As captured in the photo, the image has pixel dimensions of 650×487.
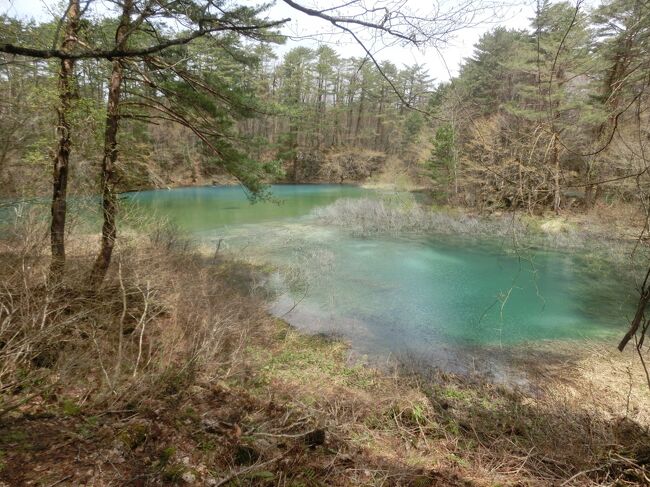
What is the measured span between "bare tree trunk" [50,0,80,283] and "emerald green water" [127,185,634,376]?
1.80 m

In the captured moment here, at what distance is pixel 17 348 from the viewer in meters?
2.60

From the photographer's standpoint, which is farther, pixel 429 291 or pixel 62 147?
pixel 429 291

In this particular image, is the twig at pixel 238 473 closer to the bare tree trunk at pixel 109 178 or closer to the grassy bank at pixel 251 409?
the grassy bank at pixel 251 409

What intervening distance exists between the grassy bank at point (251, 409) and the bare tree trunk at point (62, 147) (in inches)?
10.9

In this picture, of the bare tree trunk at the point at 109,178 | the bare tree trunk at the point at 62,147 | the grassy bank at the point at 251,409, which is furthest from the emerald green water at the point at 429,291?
the bare tree trunk at the point at 62,147

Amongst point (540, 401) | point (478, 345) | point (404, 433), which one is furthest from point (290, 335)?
point (540, 401)

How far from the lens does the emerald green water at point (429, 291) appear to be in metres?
6.71

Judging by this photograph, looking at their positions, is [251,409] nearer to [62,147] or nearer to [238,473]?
[238,473]

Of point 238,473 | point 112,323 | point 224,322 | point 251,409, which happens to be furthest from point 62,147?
point 238,473

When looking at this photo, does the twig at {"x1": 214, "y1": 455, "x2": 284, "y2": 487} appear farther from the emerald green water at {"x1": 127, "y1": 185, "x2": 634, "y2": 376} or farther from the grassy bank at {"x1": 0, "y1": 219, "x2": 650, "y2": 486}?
the emerald green water at {"x1": 127, "y1": 185, "x2": 634, "y2": 376}

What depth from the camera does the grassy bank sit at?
2.02 meters

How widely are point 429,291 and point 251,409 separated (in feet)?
22.7

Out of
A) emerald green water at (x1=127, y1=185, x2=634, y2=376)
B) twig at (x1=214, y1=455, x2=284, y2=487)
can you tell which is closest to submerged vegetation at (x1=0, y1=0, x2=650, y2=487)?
twig at (x1=214, y1=455, x2=284, y2=487)

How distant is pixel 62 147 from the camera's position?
14.9 feet
